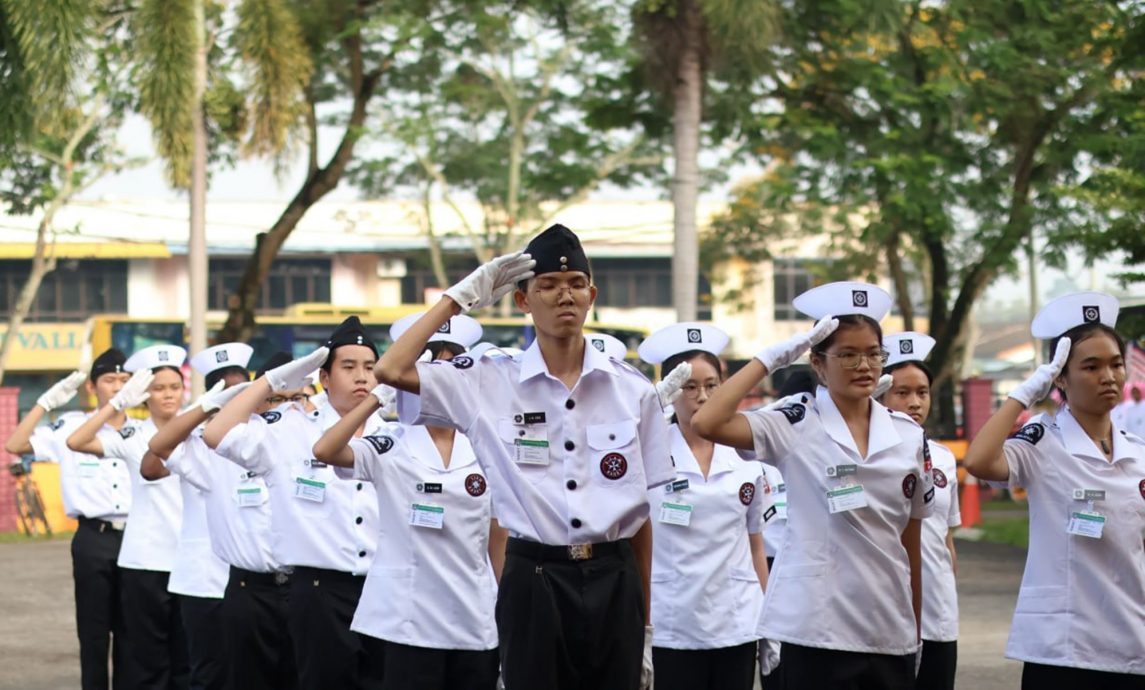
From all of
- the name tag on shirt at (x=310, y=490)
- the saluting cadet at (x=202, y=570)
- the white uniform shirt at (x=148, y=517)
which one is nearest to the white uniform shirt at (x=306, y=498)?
the name tag on shirt at (x=310, y=490)

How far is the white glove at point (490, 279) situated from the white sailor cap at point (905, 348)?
9.83ft

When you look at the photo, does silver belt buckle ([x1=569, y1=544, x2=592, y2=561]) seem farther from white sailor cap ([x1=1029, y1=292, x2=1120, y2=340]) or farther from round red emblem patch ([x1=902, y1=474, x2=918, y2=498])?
white sailor cap ([x1=1029, y1=292, x2=1120, y2=340])

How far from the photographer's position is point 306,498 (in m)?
7.93

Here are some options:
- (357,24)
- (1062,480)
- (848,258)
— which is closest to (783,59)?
(357,24)

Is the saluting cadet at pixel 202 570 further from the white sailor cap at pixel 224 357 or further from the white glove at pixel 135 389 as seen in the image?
the white glove at pixel 135 389

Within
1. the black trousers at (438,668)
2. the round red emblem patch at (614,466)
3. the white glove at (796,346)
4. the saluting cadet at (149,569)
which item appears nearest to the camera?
the round red emblem patch at (614,466)

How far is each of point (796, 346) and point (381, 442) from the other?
2164mm

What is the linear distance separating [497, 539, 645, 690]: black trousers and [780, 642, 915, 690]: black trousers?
698mm

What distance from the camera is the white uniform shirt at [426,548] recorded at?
681cm

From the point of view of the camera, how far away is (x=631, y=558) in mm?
5258

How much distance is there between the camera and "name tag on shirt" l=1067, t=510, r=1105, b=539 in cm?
609

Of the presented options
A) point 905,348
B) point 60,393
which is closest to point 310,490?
point 905,348

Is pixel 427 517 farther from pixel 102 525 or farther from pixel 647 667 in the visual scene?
pixel 102 525

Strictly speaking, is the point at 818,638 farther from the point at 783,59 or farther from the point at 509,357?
the point at 783,59
